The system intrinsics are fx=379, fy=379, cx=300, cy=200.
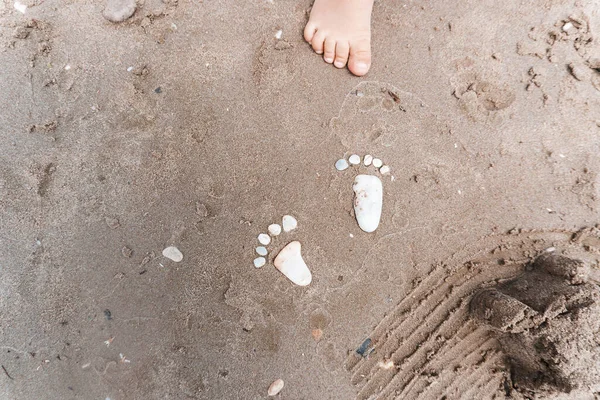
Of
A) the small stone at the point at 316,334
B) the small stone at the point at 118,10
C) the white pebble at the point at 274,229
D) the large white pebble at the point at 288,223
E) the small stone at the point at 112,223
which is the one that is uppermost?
the small stone at the point at 118,10

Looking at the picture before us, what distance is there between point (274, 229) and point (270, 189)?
21 cm

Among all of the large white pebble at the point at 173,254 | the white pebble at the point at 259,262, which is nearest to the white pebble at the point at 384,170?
the white pebble at the point at 259,262

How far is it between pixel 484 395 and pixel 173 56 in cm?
238

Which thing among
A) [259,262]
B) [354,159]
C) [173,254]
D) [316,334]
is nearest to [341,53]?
[354,159]

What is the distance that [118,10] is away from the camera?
81.4 inches

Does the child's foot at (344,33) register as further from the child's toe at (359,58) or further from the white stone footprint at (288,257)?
the white stone footprint at (288,257)

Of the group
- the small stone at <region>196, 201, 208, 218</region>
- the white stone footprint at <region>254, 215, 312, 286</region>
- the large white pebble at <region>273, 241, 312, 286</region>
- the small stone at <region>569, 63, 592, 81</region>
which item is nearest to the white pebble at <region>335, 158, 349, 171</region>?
the white stone footprint at <region>254, 215, 312, 286</region>

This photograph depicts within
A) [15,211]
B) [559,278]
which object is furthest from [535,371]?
[15,211]

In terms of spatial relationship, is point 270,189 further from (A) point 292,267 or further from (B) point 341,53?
(B) point 341,53

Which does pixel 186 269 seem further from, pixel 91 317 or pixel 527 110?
pixel 527 110

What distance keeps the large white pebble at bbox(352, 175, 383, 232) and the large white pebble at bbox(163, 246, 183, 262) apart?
0.92 meters

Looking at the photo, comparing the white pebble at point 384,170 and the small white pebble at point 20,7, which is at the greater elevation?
the small white pebble at point 20,7

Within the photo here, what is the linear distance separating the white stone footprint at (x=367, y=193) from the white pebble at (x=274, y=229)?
0.41 meters

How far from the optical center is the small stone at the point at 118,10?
6.77 ft
